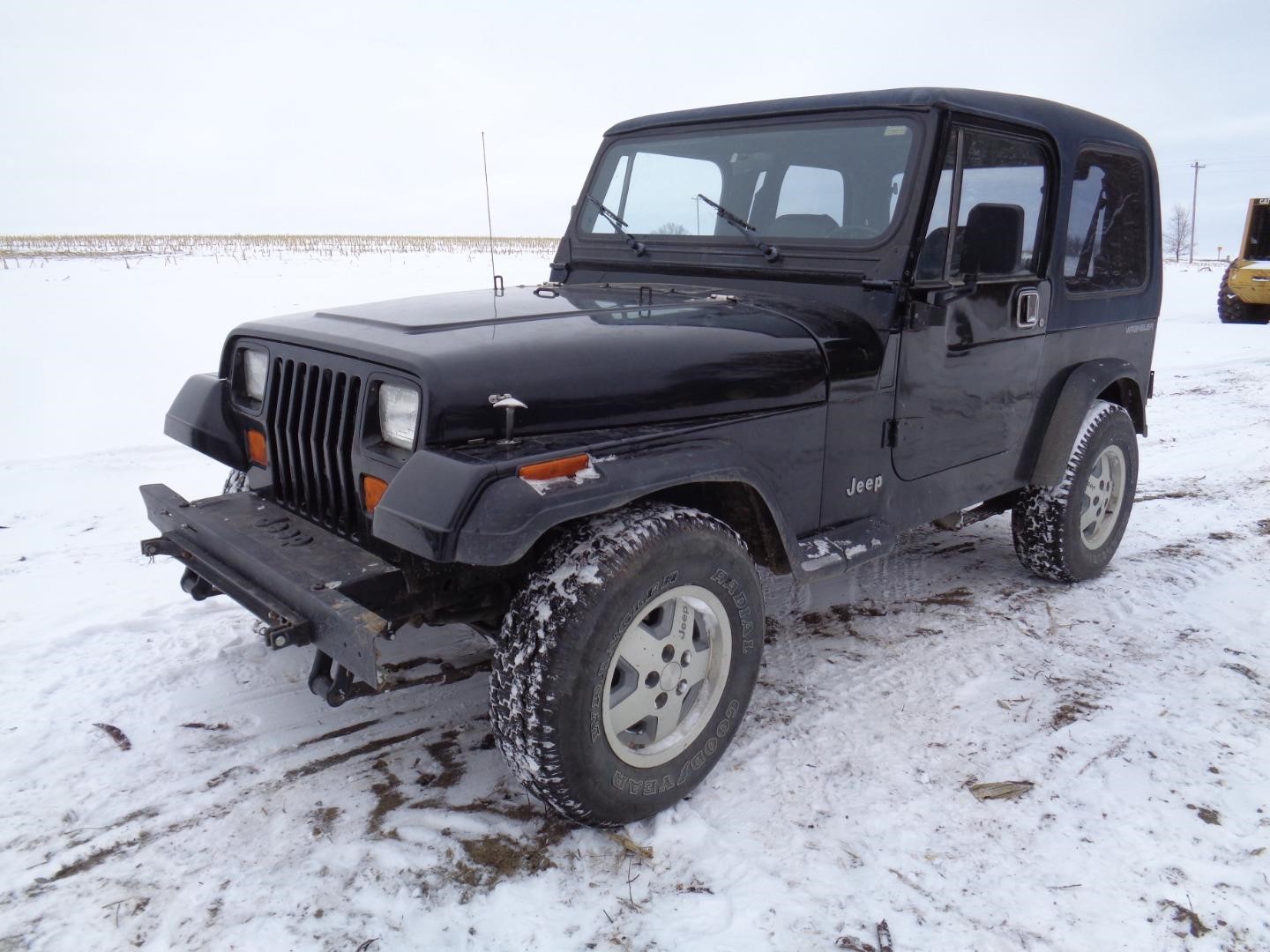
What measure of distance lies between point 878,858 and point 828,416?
1335 mm

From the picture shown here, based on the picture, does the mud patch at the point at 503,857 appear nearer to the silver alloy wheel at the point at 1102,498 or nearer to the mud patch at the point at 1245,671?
the mud patch at the point at 1245,671

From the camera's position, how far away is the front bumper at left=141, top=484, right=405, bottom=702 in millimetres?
2250

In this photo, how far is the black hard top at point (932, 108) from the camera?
3.19 m

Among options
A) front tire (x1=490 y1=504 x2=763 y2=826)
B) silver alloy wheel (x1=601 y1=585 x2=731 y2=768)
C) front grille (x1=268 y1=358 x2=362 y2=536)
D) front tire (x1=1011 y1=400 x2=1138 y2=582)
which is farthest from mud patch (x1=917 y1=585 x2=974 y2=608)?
front grille (x1=268 y1=358 x2=362 y2=536)

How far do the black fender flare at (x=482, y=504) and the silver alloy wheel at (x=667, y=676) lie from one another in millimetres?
380

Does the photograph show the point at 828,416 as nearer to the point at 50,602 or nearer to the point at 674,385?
the point at 674,385

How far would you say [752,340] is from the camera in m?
2.81

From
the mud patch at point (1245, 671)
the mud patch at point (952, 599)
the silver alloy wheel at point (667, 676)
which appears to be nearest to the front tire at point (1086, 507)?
the mud patch at point (952, 599)

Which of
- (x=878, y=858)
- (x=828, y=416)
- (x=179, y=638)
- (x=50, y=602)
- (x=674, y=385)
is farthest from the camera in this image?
(x=50, y=602)

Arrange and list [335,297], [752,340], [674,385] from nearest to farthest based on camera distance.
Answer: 1. [674,385]
2. [752,340]
3. [335,297]

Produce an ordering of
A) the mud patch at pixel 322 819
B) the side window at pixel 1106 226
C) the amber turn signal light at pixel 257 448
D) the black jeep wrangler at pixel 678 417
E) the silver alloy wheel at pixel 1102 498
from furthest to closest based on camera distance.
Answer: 1. the silver alloy wheel at pixel 1102 498
2. the side window at pixel 1106 226
3. the amber turn signal light at pixel 257 448
4. the mud patch at pixel 322 819
5. the black jeep wrangler at pixel 678 417

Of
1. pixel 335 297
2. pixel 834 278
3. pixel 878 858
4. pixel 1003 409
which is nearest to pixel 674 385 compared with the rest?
pixel 834 278

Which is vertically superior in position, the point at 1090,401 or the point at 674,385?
the point at 674,385

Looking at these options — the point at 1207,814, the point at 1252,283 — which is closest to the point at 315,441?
the point at 1207,814
